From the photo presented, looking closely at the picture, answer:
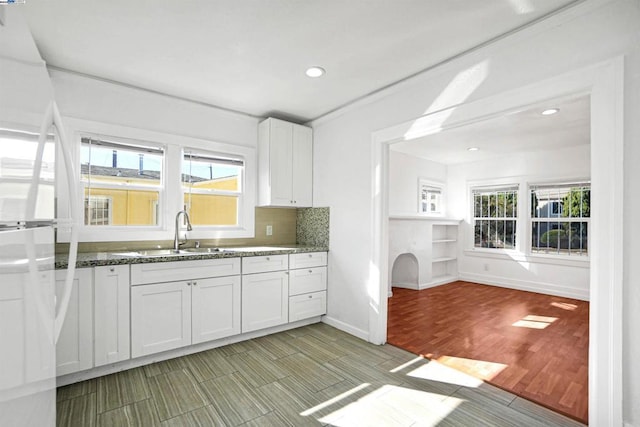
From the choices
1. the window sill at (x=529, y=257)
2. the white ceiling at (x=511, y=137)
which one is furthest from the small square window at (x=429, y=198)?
the window sill at (x=529, y=257)

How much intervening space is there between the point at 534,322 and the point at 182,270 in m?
4.00

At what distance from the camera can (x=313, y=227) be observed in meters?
3.82

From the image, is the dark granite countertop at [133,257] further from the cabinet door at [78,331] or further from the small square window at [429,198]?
the small square window at [429,198]

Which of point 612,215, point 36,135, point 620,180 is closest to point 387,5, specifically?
point 620,180

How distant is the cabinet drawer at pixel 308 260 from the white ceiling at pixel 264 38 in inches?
67.7

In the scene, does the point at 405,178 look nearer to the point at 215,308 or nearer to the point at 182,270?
the point at 215,308

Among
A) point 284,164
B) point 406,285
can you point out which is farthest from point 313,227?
point 406,285

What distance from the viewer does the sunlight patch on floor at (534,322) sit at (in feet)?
11.7

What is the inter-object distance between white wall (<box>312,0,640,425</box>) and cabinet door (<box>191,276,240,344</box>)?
3.72 ft

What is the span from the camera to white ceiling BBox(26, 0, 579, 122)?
1.82m

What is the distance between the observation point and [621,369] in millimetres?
1585

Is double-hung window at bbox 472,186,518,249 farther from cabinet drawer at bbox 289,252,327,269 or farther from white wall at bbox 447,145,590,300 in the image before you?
cabinet drawer at bbox 289,252,327,269

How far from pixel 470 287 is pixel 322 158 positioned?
391 cm

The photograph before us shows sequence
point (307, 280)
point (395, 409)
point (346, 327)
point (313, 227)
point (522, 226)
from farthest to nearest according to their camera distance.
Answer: point (522, 226) → point (313, 227) → point (307, 280) → point (346, 327) → point (395, 409)
